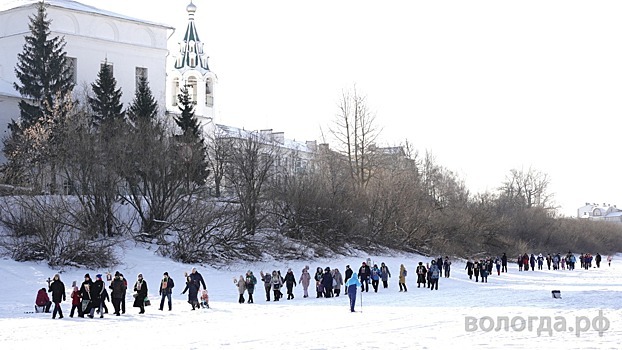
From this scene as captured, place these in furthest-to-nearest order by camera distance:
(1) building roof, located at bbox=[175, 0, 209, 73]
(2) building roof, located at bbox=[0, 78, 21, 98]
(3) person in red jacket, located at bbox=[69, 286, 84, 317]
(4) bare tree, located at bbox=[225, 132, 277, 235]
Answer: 1. (1) building roof, located at bbox=[175, 0, 209, 73]
2. (2) building roof, located at bbox=[0, 78, 21, 98]
3. (4) bare tree, located at bbox=[225, 132, 277, 235]
4. (3) person in red jacket, located at bbox=[69, 286, 84, 317]

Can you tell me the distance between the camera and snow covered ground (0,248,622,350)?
678 inches

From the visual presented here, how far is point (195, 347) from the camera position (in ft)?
55.7

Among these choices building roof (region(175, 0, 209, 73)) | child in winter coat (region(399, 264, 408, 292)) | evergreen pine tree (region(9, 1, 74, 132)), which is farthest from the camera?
building roof (region(175, 0, 209, 73))

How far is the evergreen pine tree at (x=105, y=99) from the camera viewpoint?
48.0 m

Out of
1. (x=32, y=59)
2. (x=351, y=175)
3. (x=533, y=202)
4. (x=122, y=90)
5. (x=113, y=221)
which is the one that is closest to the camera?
(x=113, y=221)

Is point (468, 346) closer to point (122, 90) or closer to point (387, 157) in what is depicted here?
point (122, 90)

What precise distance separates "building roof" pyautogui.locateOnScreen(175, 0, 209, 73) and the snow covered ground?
4043 centimetres

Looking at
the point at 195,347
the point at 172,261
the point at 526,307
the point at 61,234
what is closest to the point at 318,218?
the point at 172,261

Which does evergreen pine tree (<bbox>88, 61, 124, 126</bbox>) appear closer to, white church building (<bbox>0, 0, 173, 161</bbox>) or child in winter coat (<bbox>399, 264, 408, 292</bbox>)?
white church building (<bbox>0, 0, 173, 161</bbox>)

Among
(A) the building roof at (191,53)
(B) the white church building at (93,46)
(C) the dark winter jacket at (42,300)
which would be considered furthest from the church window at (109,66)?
(C) the dark winter jacket at (42,300)

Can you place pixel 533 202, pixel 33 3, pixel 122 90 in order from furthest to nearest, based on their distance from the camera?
pixel 533 202 → pixel 122 90 → pixel 33 3

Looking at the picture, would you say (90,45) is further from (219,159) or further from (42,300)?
(42,300)

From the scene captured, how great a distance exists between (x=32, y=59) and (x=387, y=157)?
29.8 meters

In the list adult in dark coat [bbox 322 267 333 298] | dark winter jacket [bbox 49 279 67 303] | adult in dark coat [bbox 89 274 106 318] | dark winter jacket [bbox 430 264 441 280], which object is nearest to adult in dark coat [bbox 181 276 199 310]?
adult in dark coat [bbox 89 274 106 318]
